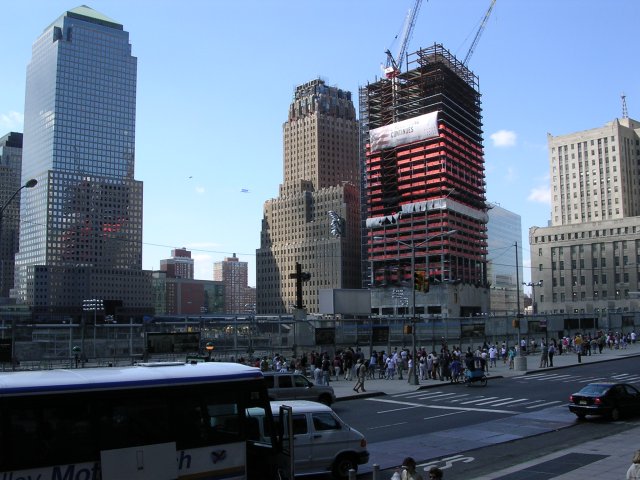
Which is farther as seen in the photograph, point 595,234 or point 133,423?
point 595,234

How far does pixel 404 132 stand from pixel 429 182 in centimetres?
1520

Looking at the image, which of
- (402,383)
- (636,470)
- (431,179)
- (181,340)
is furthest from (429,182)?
(636,470)

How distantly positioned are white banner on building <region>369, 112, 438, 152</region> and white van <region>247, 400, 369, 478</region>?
517ft

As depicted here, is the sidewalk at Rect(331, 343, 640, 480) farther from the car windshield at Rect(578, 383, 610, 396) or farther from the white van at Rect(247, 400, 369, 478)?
the white van at Rect(247, 400, 369, 478)

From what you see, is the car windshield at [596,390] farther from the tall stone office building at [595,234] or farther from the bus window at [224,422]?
the tall stone office building at [595,234]

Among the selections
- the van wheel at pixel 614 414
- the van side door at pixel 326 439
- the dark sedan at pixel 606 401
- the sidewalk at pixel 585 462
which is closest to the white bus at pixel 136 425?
the van side door at pixel 326 439

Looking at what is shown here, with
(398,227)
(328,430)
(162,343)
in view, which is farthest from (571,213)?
(328,430)

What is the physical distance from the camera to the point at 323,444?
14586 mm

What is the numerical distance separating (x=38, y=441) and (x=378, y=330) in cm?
3541

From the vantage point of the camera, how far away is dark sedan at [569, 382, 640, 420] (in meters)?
21.7

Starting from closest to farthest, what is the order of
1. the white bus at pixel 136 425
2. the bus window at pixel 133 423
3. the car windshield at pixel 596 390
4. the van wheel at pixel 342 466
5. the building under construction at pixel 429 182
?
the white bus at pixel 136 425 < the bus window at pixel 133 423 < the van wheel at pixel 342 466 < the car windshield at pixel 596 390 < the building under construction at pixel 429 182

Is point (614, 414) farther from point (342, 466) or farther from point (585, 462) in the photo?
point (342, 466)

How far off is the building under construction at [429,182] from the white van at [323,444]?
487 feet

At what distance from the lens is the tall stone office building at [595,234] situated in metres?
159
